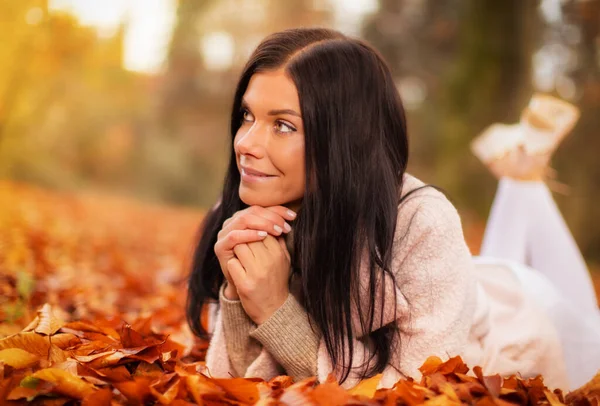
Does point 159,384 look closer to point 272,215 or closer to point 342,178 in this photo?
point 272,215

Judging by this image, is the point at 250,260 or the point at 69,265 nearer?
the point at 250,260

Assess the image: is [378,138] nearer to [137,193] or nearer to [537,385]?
[537,385]

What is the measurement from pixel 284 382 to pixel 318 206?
0.57 m

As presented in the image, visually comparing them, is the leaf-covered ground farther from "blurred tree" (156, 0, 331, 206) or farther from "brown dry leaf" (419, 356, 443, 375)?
"blurred tree" (156, 0, 331, 206)

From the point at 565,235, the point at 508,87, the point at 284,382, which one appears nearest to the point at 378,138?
the point at 284,382

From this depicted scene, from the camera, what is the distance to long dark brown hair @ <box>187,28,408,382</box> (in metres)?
1.91

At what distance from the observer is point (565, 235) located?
3.27 meters

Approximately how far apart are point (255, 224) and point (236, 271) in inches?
6.7

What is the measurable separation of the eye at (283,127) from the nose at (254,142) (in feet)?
0.15

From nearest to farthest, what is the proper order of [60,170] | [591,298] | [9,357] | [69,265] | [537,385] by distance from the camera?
[9,357] < [537,385] < [591,298] < [69,265] < [60,170]

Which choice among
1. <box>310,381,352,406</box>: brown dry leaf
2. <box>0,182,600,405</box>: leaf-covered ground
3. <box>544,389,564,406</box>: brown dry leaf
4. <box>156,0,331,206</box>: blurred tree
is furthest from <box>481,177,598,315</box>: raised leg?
<box>156,0,331,206</box>: blurred tree

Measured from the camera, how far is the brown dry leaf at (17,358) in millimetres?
1632

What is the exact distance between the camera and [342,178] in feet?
6.33

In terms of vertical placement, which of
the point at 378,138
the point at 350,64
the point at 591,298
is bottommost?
the point at 591,298
